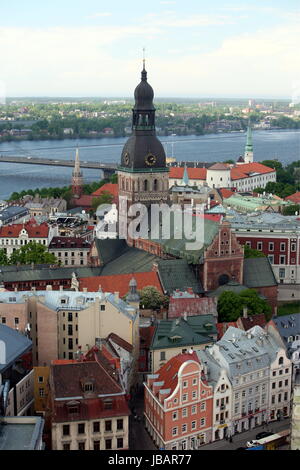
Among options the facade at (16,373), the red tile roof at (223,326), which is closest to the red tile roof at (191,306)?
the red tile roof at (223,326)

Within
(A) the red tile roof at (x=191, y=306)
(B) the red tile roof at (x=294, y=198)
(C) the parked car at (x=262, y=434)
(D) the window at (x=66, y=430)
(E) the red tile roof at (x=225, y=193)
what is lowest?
(C) the parked car at (x=262, y=434)

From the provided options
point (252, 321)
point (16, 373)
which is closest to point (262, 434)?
point (252, 321)

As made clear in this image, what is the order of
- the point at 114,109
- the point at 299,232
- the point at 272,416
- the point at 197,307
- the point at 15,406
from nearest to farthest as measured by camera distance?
the point at 15,406 → the point at 272,416 → the point at 197,307 → the point at 299,232 → the point at 114,109

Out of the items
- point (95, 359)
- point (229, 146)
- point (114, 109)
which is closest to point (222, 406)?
point (95, 359)

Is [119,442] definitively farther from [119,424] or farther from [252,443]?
[252,443]

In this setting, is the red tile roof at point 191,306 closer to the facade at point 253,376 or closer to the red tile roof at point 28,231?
the facade at point 253,376

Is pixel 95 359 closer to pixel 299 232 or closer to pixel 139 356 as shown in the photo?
pixel 139 356
